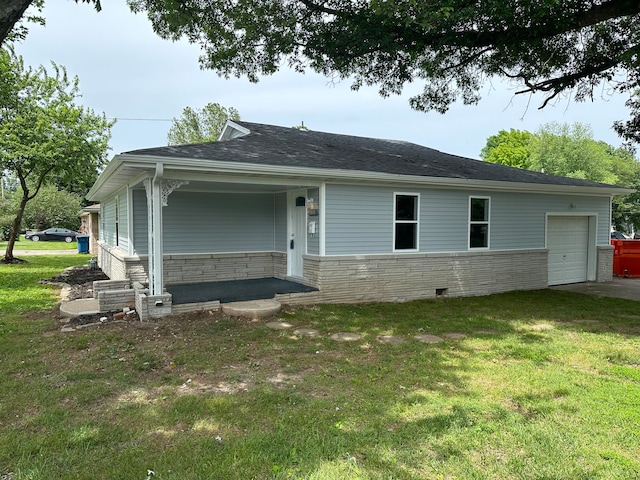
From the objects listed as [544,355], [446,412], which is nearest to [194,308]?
[446,412]

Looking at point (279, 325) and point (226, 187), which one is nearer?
point (279, 325)

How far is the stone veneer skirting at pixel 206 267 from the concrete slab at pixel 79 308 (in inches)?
37.4

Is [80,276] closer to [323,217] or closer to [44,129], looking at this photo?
[44,129]

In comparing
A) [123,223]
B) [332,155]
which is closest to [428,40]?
[332,155]

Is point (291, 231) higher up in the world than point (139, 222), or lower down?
lower down

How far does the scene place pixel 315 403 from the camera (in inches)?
155

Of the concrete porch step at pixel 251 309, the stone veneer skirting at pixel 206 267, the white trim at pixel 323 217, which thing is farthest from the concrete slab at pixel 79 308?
the white trim at pixel 323 217

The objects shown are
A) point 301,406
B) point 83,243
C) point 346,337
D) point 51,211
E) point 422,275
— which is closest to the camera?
point 301,406

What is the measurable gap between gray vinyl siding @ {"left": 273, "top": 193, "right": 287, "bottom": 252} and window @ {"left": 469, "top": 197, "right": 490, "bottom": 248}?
4752 mm

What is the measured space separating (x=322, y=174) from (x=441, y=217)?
11.4 feet

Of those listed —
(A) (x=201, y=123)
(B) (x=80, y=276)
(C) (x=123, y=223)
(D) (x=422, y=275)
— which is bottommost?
(B) (x=80, y=276)

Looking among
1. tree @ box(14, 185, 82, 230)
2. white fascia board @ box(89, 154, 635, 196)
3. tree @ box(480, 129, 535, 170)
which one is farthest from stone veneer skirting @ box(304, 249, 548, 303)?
tree @ box(14, 185, 82, 230)

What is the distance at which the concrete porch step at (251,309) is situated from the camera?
739 centimetres

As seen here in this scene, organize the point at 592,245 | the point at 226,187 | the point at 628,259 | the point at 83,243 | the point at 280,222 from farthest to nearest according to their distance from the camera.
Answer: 1. the point at 83,243
2. the point at 628,259
3. the point at 592,245
4. the point at 280,222
5. the point at 226,187
